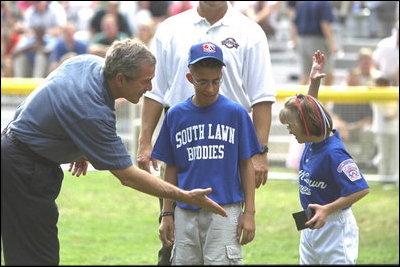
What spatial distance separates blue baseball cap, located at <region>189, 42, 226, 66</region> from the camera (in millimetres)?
6590

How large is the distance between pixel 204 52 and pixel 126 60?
725 millimetres

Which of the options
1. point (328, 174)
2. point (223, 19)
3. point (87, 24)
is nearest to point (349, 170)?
point (328, 174)

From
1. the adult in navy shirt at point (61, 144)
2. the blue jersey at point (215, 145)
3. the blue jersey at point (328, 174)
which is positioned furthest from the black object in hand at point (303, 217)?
the adult in navy shirt at point (61, 144)

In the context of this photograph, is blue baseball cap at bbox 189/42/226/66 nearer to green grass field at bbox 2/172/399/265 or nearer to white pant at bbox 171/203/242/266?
white pant at bbox 171/203/242/266

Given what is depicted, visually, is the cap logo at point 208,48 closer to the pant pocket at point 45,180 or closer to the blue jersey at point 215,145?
the blue jersey at point 215,145

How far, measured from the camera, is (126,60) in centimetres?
603

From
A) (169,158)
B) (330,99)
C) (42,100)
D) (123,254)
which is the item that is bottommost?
(123,254)

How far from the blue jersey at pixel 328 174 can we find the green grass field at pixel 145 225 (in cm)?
280

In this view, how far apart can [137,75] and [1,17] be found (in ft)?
32.2

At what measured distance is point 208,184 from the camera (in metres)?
6.58

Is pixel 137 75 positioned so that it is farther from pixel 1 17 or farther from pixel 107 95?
pixel 1 17

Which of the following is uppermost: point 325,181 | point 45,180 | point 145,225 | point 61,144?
point 61,144

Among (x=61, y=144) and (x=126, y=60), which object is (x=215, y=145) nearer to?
(x=126, y=60)

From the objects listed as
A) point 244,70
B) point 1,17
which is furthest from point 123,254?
point 1,17
